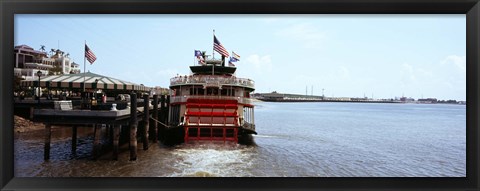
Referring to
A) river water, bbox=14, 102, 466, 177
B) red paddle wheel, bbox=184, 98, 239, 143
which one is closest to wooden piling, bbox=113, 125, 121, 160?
river water, bbox=14, 102, 466, 177

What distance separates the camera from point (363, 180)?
5.85 m

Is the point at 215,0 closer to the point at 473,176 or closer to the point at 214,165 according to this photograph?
the point at 473,176

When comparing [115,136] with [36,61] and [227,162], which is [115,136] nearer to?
[227,162]

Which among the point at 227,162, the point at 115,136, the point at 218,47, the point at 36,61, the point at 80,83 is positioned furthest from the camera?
the point at 36,61

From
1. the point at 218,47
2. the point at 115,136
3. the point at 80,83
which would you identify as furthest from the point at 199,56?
the point at 115,136

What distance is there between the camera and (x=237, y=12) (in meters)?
5.68

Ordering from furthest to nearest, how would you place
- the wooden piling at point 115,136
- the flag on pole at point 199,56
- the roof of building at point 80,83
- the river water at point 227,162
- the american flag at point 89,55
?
the flag on pole at point 199,56 → the american flag at point 89,55 → the roof of building at point 80,83 → the wooden piling at point 115,136 → the river water at point 227,162

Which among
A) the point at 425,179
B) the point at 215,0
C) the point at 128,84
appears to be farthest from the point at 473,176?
the point at 128,84

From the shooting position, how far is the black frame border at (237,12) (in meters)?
5.51

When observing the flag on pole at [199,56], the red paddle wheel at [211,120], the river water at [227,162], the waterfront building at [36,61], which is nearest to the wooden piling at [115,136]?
the river water at [227,162]

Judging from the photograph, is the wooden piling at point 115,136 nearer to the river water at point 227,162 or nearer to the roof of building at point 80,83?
the river water at point 227,162

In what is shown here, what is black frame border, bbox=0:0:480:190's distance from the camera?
5512 millimetres

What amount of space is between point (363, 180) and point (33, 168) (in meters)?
11.2

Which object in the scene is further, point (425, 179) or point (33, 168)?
point (33, 168)
